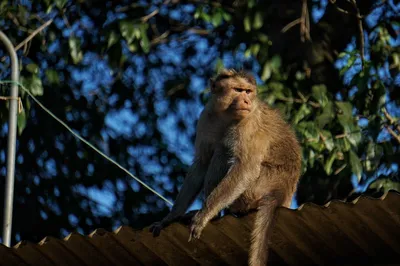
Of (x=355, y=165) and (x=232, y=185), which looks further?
(x=355, y=165)

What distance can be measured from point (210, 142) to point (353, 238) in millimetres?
2013

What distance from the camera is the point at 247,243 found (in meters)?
5.82

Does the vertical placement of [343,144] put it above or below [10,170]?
below

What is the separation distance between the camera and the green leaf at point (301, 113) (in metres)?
9.45

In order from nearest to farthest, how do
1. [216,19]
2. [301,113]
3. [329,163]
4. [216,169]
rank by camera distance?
[216,169] < [329,163] < [301,113] < [216,19]

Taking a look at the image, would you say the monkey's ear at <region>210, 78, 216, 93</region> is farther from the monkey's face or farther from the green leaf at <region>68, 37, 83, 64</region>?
the green leaf at <region>68, 37, 83, 64</region>

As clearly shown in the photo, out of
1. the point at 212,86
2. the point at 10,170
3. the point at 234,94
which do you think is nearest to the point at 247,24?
the point at 212,86

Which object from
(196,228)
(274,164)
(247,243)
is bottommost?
(274,164)

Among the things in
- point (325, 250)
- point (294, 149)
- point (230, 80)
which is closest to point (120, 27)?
point (230, 80)

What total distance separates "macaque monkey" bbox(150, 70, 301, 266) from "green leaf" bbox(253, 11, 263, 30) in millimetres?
3070

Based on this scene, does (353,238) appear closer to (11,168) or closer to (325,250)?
(325,250)

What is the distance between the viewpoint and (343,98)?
36.0ft

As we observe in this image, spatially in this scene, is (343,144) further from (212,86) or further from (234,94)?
(234,94)

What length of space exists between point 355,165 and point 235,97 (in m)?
1.97
